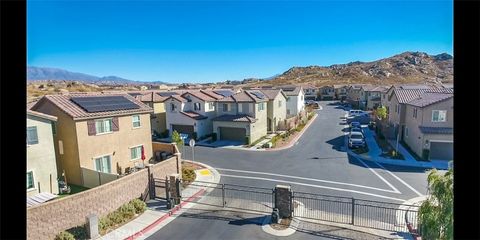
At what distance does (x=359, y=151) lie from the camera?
Answer: 1198 inches

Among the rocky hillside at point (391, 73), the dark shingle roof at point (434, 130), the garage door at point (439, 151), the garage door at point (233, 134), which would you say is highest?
the rocky hillside at point (391, 73)

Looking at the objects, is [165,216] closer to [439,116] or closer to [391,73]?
[439,116]

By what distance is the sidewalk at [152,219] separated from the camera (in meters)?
14.4

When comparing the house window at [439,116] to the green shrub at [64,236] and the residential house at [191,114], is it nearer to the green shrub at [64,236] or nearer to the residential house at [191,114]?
the residential house at [191,114]

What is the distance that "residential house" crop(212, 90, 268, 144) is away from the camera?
3538cm

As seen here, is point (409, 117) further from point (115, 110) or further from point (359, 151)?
point (115, 110)

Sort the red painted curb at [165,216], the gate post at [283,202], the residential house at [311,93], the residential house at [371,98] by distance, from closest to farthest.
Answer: the red painted curb at [165,216] < the gate post at [283,202] < the residential house at [371,98] < the residential house at [311,93]

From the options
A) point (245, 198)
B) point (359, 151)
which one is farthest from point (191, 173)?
point (359, 151)

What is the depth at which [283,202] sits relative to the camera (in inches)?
618

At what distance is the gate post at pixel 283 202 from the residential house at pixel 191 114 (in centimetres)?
2235

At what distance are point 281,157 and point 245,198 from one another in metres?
11.0

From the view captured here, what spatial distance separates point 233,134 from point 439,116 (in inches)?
877

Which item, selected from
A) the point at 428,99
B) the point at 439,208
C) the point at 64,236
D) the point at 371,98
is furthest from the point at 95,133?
the point at 371,98

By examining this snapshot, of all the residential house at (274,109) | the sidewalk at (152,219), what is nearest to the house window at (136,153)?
the sidewalk at (152,219)
